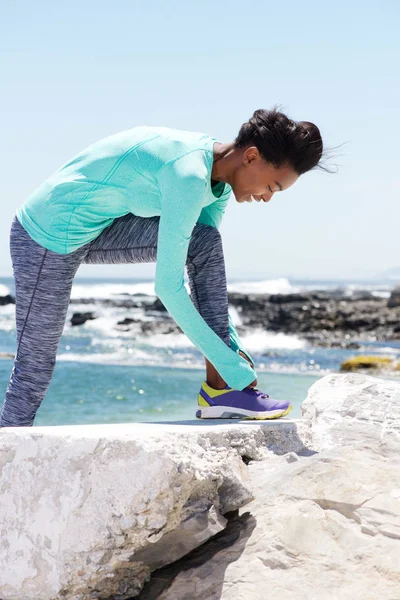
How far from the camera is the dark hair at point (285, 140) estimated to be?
98.9 inches

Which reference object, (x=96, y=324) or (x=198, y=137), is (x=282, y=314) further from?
(x=198, y=137)

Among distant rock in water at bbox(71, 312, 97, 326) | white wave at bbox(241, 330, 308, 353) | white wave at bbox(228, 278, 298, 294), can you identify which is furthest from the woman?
white wave at bbox(228, 278, 298, 294)

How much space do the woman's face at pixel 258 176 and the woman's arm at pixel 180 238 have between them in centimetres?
16

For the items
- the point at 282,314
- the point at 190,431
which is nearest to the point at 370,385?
the point at 190,431

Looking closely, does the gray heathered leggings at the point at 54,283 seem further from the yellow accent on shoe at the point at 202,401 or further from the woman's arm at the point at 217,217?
the yellow accent on shoe at the point at 202,401

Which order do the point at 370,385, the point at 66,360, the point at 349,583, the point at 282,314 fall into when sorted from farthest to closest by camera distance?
the point at 282,314, the point at 66,360, the point at 370,385, the point at 349,583

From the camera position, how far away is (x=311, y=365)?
51.1 ft

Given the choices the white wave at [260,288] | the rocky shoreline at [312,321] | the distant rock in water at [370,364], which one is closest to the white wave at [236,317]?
the rocky shoreline at [312,321]

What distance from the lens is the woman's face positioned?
2559 mm

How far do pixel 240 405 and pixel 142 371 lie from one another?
9802 millimetres

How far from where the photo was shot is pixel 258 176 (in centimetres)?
258

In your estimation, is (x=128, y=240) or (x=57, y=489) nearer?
(x=57, y=489)

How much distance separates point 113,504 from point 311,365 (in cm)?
1381

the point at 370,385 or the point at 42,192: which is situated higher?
the point at 42,192
